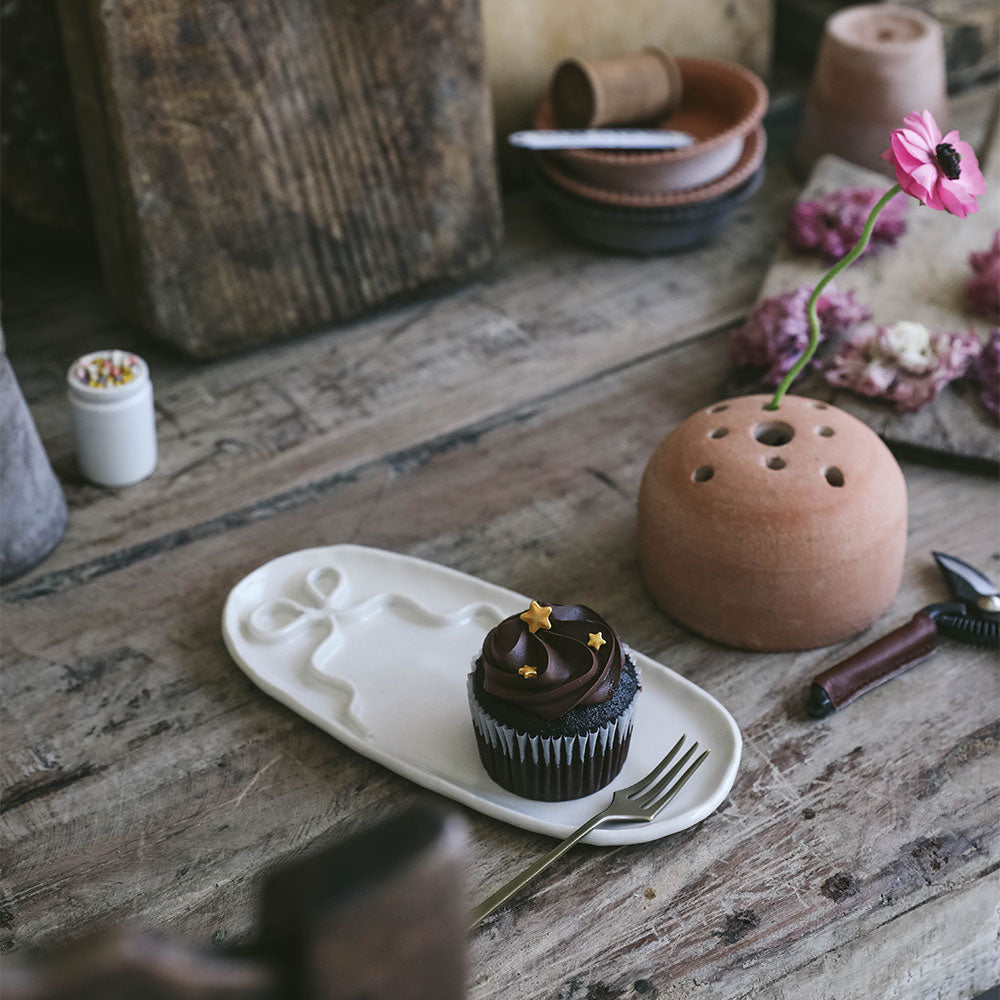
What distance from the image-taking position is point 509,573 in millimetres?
948

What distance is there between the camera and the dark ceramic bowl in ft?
Result: 4.14

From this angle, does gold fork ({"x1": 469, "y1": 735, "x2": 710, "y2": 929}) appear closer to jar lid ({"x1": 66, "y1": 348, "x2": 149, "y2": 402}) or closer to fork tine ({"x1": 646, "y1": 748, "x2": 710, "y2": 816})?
fork tine ({"x1": 646, "y1": 748, "x2": 710, "y2": 816})

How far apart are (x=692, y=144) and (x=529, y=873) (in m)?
0.81

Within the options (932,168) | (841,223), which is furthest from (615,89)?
(932,168)

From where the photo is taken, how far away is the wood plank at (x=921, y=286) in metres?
1.03

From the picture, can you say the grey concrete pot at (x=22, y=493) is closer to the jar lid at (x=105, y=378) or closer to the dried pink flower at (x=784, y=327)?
the jar lid at (x=105, y=378)

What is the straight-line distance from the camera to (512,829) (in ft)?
2.45

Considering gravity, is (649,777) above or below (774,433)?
below

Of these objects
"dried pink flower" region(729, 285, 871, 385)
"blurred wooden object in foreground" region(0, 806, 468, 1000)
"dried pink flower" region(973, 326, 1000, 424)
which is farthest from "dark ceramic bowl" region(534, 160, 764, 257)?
"blurred wooden object in foreground" region(0, 806, 468, 1000)

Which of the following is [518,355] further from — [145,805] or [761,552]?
[145,805]

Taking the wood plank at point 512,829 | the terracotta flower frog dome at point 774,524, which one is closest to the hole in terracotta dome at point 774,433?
the terracotta flower frog dome at point 774,524

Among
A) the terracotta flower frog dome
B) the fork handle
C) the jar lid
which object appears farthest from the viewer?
the jar lid

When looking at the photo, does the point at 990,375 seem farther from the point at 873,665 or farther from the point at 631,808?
the point at 631,808

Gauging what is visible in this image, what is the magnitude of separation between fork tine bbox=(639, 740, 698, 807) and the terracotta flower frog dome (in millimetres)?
129
